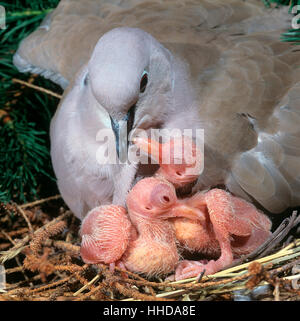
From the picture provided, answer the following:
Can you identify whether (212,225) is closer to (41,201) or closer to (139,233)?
(139,233)

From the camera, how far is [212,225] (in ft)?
6.56

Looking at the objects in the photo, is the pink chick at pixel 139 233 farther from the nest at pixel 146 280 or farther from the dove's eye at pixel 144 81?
the dove's eye at pixel 144 81

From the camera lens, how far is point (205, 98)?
205 centimetres

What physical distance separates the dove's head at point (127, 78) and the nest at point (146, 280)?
0.49 m

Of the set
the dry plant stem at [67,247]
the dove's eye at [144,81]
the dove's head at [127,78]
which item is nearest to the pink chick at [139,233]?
the dry plant stem at [67,247]

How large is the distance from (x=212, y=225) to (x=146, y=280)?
1.19 feet

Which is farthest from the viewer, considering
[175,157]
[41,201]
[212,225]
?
[41,201]

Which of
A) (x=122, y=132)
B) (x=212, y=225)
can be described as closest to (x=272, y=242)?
(x=212, y=225)

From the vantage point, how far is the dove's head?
67.3 inches

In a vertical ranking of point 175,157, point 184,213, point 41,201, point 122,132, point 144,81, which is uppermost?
point 144,81

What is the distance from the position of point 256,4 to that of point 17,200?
5.12 feet

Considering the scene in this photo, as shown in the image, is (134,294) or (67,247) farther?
(67,247)

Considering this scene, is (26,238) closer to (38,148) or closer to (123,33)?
→ (38,148)

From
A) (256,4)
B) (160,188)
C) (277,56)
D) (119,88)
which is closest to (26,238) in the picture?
(160,188)
